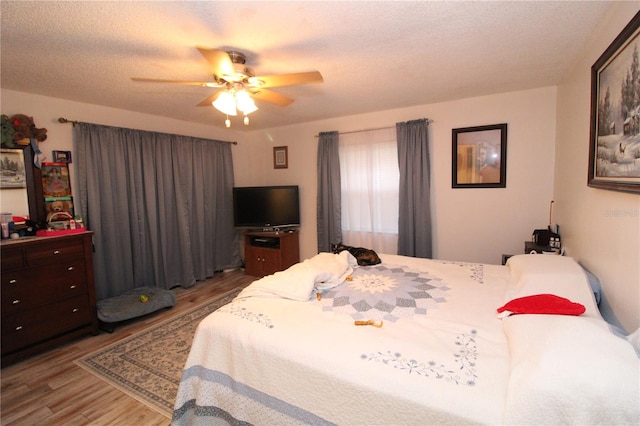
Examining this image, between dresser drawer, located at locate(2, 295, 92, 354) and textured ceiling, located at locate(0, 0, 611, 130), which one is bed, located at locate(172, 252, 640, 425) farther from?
dresser drawer, located at locate(2, 295, 92, 354)

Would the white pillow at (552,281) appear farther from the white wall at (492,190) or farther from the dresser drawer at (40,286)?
the dresser drawer at (40,286)

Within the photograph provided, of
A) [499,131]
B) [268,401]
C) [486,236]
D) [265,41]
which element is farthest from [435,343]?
[499,131]

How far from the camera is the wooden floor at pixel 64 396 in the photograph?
1939 mm

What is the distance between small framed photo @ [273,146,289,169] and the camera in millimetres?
4941

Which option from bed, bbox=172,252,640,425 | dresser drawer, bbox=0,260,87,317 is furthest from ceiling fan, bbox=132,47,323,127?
dresser drawer, bbox=0,260,87,317

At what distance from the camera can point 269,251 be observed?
4.64 metres

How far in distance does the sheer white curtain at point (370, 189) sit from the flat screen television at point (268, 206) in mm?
858

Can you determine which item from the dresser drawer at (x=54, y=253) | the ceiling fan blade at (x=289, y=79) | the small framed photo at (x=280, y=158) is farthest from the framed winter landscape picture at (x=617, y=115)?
the dresser drawer at (x=54, y=253)

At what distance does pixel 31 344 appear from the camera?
2.65 meters

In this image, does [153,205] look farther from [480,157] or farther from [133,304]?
[480,157]

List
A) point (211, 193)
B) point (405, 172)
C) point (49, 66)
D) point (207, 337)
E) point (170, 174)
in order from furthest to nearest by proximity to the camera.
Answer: point (211, 193)
point (170, 174)
point (405, 172)
point (49, 66)
point (207, 337)

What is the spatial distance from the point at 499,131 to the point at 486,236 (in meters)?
1.24

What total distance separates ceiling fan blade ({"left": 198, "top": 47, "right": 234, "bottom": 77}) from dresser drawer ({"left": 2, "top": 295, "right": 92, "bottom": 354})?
2.68 meters

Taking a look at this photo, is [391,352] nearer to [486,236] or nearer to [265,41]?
[265,41]
